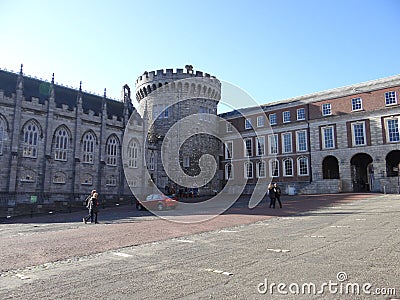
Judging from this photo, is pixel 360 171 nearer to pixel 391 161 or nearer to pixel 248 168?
pixel 391 161

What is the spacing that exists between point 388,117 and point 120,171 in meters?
32.8

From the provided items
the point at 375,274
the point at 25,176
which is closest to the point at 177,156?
the point at 25,176

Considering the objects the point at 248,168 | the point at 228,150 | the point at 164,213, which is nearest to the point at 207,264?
the point at 164,213

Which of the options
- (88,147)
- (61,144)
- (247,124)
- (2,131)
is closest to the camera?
(2,131)

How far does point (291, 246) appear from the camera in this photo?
32.9 ft

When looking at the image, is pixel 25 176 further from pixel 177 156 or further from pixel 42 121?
pixel 177 156

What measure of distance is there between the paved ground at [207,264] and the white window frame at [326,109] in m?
33.6

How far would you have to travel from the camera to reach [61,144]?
36.4 m

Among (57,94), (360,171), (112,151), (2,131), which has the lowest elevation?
(360,171)

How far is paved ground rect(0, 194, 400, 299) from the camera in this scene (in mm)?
6301

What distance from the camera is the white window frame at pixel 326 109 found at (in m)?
45.1

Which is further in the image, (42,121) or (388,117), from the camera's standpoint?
(388,117)

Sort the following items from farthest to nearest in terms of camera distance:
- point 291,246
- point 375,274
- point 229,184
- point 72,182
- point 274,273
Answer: point 229,184, point 72,182, point 291,246, point 274,273, point 375,274

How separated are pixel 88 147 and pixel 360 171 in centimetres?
3656
